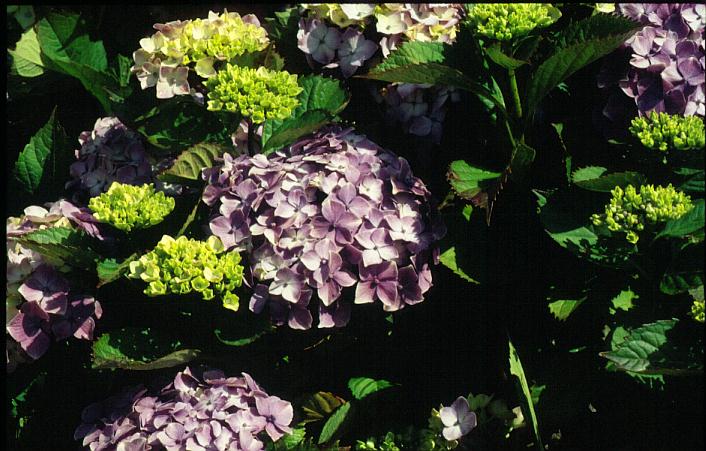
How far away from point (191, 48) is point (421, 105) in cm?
48

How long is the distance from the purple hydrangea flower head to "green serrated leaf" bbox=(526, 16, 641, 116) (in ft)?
1.89

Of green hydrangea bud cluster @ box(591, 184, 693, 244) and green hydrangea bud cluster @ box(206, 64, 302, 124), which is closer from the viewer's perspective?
green hydrangea bud cluster @ box(591, 184, 693, 244)

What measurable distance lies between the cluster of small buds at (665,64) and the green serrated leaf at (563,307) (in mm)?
363

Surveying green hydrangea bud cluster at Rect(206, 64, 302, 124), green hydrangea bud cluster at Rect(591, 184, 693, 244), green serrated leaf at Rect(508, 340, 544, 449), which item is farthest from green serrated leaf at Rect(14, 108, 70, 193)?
green hydrangea bud cluster at Rect(591, 184, 693, 244)

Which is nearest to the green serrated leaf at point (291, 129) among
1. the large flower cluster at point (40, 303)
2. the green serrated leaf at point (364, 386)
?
the large flower cluster at point (40, 303)

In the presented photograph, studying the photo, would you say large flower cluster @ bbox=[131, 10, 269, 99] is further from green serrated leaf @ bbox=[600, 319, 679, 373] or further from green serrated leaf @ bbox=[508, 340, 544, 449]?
green serrated leaf @ bbox=[600, 319, 679, 373]

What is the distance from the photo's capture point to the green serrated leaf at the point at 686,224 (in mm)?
1320

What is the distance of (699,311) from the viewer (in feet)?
4.28

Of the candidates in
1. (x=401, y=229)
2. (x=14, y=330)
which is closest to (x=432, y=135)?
(x=401, y=229)

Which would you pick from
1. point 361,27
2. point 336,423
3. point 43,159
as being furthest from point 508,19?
point 43,159

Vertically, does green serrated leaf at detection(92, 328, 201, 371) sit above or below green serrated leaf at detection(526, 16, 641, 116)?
below

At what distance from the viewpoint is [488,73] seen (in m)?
1.59

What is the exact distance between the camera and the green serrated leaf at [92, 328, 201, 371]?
1.46m

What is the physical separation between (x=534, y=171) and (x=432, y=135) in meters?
0.23
